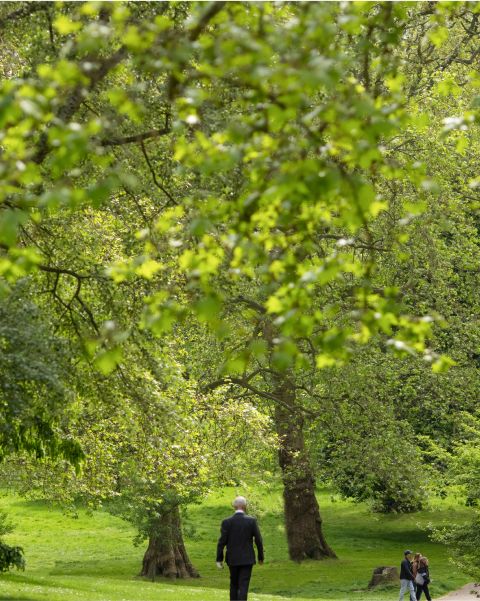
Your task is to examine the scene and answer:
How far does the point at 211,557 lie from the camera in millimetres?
43031

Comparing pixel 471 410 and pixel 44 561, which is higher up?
pixel 471 410

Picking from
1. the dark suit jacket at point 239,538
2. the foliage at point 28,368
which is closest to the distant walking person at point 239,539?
the dark suit jacket at point 239,538

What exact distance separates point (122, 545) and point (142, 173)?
32980mm

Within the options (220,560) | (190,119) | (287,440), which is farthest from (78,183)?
(287,440)

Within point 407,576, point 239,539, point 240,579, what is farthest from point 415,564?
point 239,539

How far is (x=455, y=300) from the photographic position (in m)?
34.4

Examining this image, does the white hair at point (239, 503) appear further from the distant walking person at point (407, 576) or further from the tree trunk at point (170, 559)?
the tree trunk at point (170, 559)

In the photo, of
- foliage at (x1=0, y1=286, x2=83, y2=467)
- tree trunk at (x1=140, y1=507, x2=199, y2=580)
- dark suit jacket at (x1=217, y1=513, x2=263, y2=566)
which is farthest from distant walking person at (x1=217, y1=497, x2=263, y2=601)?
tree trunk at (x1=140, y1=507, x2=199, y2=580)

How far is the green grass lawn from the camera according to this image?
26.8 m

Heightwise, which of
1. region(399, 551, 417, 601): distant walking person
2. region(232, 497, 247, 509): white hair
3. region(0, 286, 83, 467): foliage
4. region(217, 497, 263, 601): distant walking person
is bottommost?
region(399, 551, 417, 601): distant walking person

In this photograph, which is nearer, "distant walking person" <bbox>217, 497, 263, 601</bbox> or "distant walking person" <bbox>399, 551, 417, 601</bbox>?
"distant walking person" <bbox>217, 497, 263, 601</bbox>

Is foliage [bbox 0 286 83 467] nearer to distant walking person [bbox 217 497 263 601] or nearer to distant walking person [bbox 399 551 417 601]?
distant walking person [bbox 217 497 263 601]

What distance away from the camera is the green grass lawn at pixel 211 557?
1055 inches

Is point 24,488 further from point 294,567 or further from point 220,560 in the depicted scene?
point 294,567
